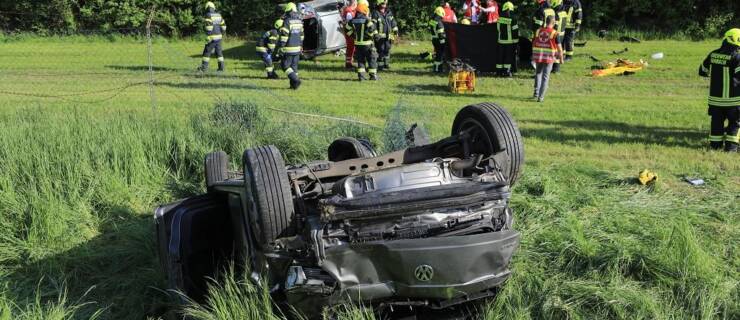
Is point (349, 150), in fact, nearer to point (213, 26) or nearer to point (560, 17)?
point (560, 17)

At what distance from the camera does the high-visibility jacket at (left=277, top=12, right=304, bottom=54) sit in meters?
12.1

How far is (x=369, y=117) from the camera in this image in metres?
9.41

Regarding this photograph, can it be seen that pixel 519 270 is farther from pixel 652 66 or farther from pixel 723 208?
pixel 652 66

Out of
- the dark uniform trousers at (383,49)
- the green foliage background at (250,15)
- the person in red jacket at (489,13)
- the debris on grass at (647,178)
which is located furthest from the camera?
the green foliage background at (250,15)

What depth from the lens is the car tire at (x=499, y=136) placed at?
423 centimetres

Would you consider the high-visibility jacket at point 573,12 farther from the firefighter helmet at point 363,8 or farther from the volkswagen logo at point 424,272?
the volkswagen logo at point 424,272

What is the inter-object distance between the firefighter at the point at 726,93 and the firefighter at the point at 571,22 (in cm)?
597

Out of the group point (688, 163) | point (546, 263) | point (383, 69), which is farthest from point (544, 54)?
point (546, 263)

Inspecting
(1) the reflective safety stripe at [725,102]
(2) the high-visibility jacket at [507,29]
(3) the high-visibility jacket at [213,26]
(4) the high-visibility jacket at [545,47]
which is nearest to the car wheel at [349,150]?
(1) the reflective safety stripe at [725,102]

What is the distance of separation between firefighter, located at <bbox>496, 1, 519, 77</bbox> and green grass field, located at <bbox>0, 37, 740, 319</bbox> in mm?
1713

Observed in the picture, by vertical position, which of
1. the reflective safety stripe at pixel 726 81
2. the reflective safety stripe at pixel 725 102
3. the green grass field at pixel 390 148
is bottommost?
the green grass field at pixel 390 148

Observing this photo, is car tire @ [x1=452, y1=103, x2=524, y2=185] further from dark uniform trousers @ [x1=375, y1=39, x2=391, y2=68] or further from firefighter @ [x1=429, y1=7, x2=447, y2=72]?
dark uniform trousers @ [x1=375, y1=39, x2=391, y2=68]

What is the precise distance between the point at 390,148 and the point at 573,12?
8.51 metres

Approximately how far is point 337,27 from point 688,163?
32.9ft
